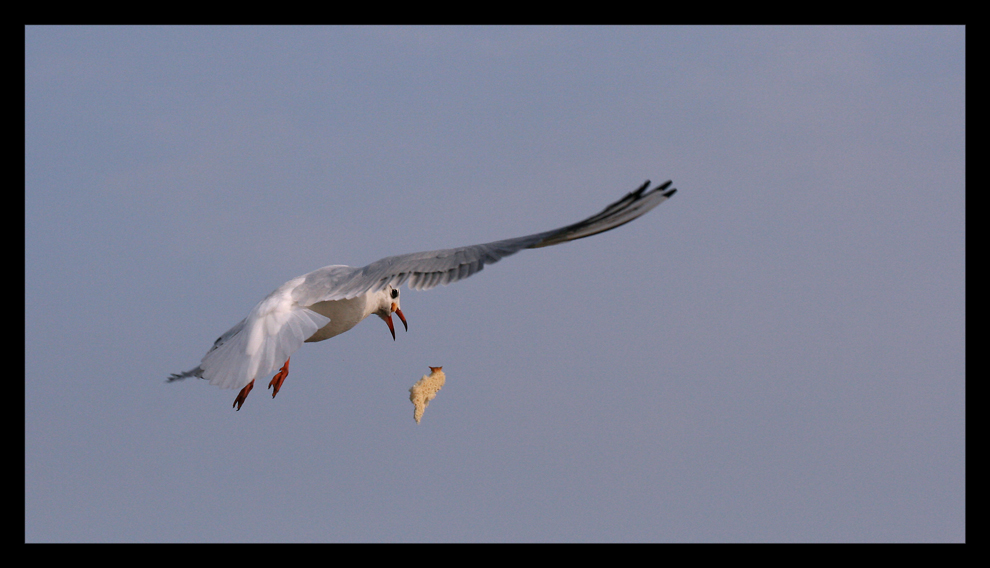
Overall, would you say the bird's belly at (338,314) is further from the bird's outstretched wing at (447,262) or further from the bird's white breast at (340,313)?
the bird's outstretched wing at (447,262)

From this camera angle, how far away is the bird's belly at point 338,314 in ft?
18.4

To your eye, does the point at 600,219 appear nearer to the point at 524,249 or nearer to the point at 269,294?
the point at 524,249

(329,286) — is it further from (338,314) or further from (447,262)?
(447,262)

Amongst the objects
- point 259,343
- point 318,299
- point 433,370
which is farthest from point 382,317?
point 259,343

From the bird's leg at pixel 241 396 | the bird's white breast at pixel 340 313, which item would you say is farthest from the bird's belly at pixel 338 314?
the bird's leg at pixel 241 396

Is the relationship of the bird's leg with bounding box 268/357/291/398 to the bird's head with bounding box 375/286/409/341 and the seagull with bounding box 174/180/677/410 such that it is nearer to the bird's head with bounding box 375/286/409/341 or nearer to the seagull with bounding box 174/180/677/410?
the seagull with bounding box 174/180/677/410

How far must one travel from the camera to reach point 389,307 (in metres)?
6.25

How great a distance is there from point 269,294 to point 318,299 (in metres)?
0.34

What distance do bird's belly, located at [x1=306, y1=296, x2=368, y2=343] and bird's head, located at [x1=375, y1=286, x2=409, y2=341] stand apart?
26 cm

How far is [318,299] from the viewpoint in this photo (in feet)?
16.7

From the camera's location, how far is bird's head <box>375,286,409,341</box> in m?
6.17

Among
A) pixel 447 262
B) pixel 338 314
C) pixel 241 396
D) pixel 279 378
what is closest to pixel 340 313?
pixel 338 314

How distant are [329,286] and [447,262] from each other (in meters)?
0.84

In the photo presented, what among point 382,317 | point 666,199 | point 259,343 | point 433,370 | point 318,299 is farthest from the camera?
point 382,317
